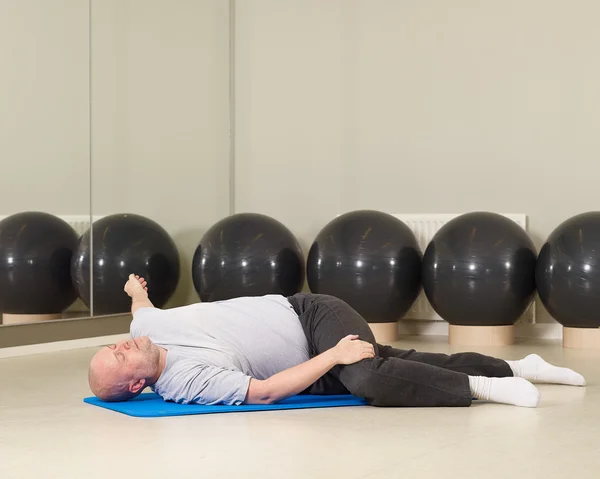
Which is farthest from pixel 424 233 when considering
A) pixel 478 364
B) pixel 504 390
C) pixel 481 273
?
pixel 504 390

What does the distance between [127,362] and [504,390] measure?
52.3 inches

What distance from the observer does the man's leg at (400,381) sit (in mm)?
3215

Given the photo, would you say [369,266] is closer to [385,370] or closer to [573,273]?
[573,273]

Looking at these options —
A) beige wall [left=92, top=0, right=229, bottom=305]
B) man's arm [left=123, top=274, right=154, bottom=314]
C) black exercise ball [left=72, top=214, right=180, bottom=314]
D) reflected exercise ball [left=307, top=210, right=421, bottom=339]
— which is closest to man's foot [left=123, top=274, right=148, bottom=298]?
man's arm [left=123, top=274, right=154, bottom=314]

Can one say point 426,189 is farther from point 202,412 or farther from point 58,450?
point 58,450

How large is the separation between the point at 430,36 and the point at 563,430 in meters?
4.18

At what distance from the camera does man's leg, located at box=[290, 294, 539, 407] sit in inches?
127

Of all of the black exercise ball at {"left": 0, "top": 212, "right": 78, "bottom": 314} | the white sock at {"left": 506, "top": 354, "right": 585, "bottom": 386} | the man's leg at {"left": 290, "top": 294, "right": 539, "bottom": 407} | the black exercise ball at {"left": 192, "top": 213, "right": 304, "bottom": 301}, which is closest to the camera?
the man's leg at {"left": 290, "top": 294, "right": 539, "bottom": 407}

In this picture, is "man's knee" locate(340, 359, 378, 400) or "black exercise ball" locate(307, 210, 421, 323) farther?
"black exercise ball" locate(307, 210, 421, 323)

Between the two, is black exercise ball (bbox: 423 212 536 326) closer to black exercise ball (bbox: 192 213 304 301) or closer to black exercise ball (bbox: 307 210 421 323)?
black exercise ball (bbox: 307 210 421 323)

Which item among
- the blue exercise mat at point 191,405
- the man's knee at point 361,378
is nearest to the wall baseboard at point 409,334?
the blue exercise mat at point 191,405

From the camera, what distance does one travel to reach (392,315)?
587 cm

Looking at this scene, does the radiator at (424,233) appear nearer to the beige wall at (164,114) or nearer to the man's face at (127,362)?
the beige wall at (164,114)

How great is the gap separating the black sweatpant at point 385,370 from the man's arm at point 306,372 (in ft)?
0.20
